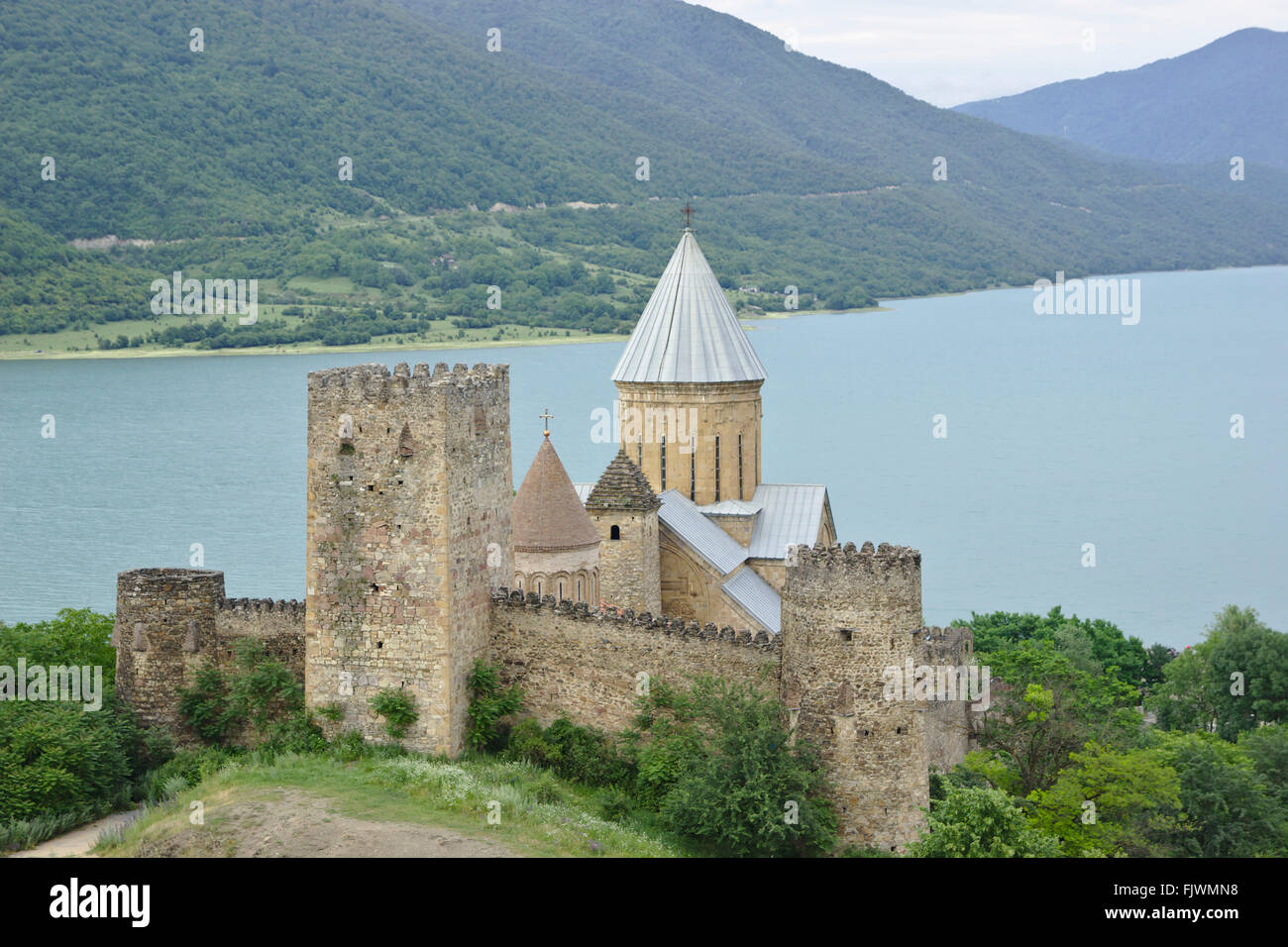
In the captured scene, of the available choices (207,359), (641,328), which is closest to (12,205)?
(207,359)

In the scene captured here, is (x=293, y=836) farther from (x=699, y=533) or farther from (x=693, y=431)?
(x=693, y=431)

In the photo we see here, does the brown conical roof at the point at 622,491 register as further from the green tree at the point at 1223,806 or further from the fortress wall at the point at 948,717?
the green tree at the point at 1223,806

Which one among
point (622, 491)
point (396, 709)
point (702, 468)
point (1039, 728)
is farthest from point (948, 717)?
point (396, 709)

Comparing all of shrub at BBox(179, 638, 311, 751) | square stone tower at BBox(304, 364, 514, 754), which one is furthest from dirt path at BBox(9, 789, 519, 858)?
square stone tower at BBox(304, 364, 514, 754)

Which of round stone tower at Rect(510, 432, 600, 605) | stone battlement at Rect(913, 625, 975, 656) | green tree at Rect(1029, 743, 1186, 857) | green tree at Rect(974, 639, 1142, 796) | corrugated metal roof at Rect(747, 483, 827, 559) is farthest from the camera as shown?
corrugated metal roof at Rect(747, 483, 827, 559)

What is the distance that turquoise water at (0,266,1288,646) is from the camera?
52406 mm

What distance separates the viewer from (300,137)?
112m

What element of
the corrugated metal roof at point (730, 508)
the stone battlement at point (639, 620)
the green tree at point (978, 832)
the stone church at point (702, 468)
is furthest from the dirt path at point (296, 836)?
the corrugated metal roof at point (730, 508)

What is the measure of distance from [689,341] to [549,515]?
6418mm

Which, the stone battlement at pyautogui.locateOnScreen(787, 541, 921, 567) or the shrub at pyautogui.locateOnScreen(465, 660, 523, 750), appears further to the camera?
the shrub at pyautogui.locateOnScreen(465, 660, 523, 750)

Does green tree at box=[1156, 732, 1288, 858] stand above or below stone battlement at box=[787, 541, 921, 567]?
below

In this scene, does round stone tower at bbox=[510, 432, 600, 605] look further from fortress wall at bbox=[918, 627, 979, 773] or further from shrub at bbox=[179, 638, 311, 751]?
fortress wall at bbox=[918, 627, 979, 773]

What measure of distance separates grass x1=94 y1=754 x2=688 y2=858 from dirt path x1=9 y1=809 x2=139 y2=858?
1.11 feet

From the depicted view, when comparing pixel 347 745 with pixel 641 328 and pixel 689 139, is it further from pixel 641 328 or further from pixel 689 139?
pixel 689 139
